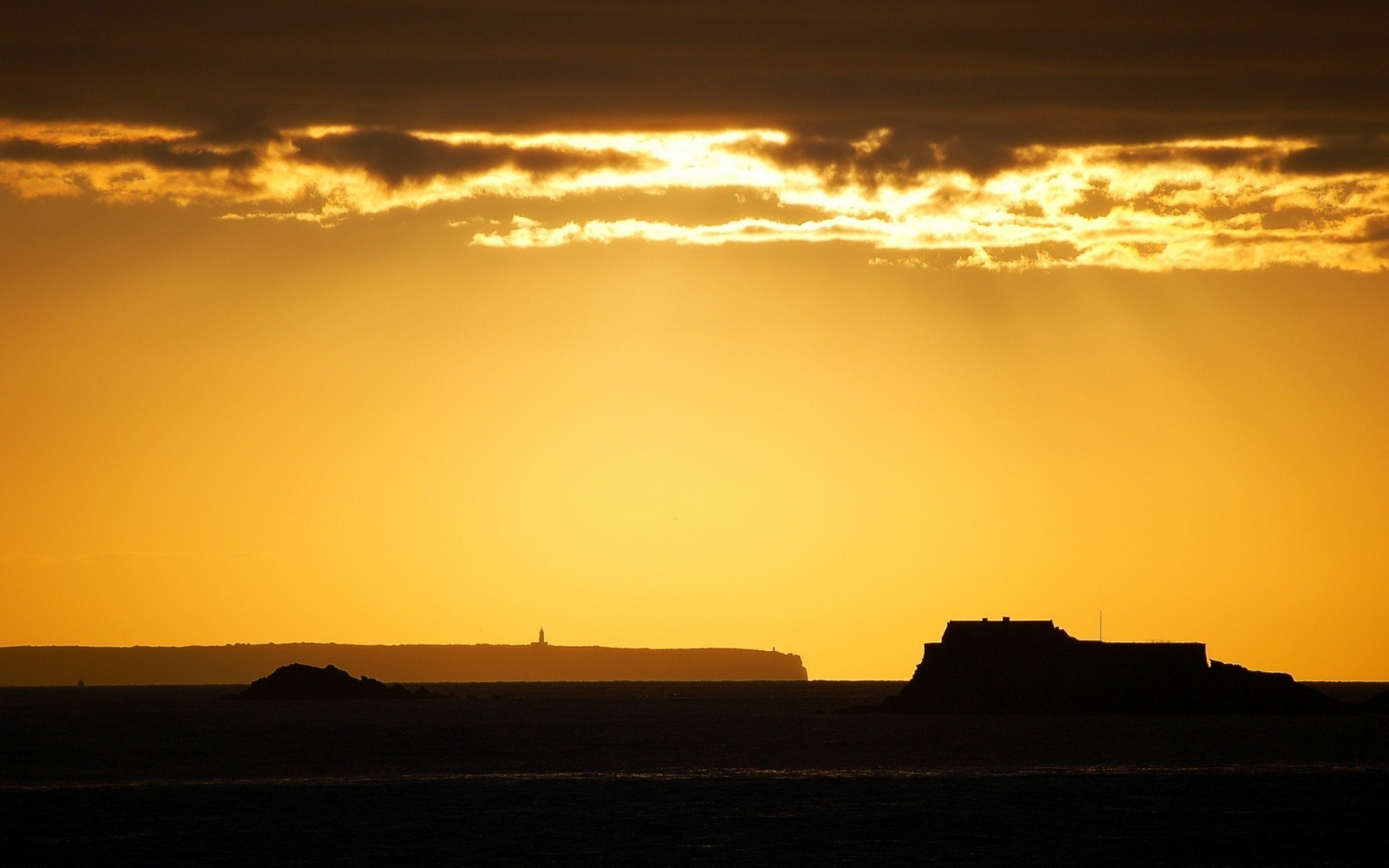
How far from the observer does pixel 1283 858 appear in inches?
3241

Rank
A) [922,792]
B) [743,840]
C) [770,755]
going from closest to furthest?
[743,840]
[922,792]
[770,755]

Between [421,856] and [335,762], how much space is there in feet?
222

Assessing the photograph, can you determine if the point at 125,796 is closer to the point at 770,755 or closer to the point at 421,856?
the point at 421,856

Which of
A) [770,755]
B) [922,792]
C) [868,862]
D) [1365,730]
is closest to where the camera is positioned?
[868,862]

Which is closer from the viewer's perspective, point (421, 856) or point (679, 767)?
point (421, 856)

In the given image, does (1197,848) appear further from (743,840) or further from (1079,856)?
(743,840)

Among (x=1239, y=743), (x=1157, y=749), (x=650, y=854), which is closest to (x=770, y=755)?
(x=1157, y=749)

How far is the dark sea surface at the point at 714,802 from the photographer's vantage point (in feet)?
280

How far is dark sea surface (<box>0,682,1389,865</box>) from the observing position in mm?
85250

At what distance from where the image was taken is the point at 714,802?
109m

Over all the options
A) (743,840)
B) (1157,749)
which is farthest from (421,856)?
(1157,749)

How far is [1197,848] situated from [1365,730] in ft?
376

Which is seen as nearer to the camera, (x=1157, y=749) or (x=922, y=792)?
(x=922, y=792)

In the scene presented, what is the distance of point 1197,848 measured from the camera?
282ft
